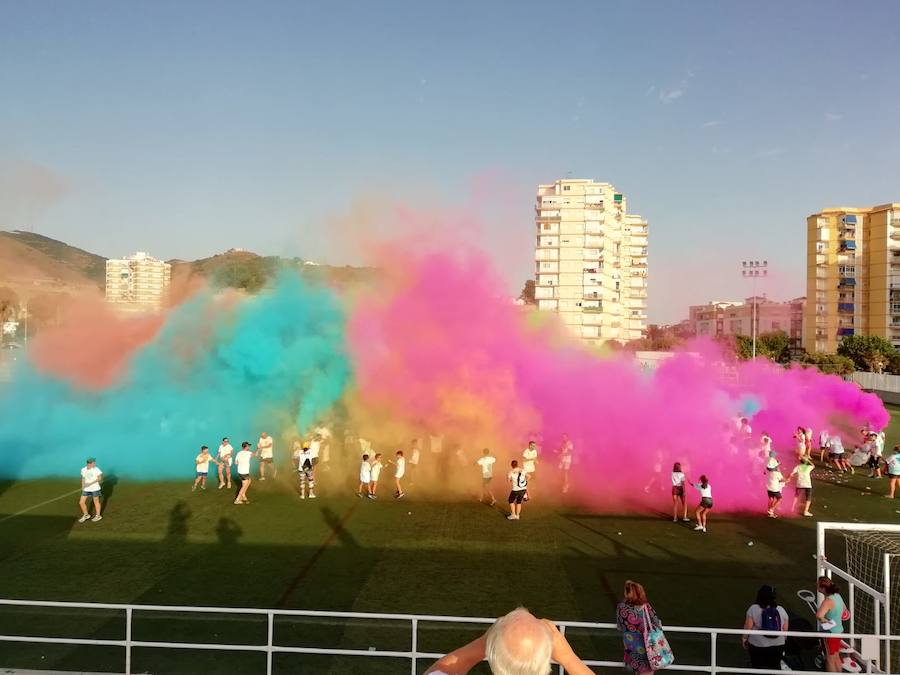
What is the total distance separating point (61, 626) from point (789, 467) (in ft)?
61.6

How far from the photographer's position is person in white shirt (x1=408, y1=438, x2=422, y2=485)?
15.7m

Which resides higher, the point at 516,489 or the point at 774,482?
the point at 774,482

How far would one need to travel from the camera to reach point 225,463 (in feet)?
51.9

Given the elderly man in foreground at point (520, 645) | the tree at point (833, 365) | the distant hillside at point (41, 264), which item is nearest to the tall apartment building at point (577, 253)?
the tree at point (833, 365)

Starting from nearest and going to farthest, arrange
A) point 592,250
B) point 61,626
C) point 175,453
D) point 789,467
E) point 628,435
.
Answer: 1. point 61,626
2. point 628,435
3. point 175,453
4. point 789,467
5. point 592,250

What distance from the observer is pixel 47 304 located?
24.2 meters

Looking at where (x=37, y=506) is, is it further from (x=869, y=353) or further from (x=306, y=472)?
(x=869, y=353)

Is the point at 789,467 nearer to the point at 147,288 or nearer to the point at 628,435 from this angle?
the point at 628,435

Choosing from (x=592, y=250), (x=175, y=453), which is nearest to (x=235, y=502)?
(x=175, y=453)

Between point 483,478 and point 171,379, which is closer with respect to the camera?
point 483,478

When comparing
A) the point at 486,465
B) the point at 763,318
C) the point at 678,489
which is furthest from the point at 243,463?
the point at 763,318

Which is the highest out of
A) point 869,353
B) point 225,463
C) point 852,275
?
point 852,275

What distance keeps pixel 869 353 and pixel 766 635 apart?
57.8m

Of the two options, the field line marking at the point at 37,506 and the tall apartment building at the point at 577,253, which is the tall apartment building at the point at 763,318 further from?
the field line marking at the point at 37,506
